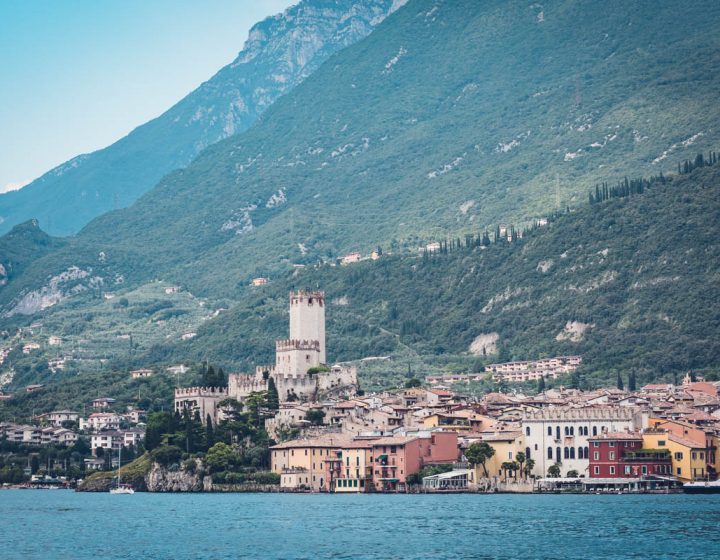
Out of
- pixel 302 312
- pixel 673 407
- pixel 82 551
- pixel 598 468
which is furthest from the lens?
pixel 302 312

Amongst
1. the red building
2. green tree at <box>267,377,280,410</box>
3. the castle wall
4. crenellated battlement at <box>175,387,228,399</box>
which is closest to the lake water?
the red building

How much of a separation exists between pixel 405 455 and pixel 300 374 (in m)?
33.8

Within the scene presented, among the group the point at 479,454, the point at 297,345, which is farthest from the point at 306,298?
the point at 479,454

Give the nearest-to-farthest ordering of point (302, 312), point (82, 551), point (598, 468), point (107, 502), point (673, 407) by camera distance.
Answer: point (82, 551) < point (598, 468) < point (107, 502) < point (673, 407) < point (302, 312)

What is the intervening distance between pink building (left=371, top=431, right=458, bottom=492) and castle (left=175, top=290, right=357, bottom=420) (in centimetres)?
2537

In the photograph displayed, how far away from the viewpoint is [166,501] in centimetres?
13762

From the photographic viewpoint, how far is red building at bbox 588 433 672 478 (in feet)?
421

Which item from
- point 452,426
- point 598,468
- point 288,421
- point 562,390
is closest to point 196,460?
point 288,421

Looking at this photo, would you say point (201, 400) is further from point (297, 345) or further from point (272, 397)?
point (297, 345)

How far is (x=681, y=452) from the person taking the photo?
128 m

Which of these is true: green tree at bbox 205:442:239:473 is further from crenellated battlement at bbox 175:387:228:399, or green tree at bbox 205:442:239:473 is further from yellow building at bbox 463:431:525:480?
yellow building at bbox 463:431:525:480

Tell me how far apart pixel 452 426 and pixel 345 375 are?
25.2 m

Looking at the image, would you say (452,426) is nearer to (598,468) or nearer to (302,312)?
(598,468)

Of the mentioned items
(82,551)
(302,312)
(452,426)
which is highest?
(302,312)
